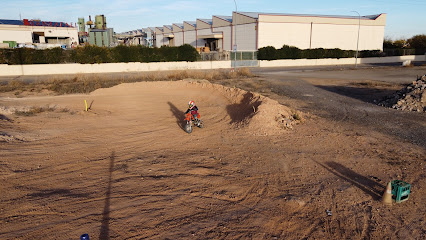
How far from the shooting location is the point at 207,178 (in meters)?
6.79

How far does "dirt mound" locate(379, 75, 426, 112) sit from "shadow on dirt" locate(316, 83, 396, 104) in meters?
1.33

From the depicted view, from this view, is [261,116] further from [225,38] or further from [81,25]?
[81,25]

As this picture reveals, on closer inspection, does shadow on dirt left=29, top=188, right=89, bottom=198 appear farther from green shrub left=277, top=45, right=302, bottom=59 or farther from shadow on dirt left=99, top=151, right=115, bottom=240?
green shrub left=277, top=45, right=302, bottom=59

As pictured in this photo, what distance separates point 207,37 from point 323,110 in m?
45.3

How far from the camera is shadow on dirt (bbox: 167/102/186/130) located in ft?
38.8

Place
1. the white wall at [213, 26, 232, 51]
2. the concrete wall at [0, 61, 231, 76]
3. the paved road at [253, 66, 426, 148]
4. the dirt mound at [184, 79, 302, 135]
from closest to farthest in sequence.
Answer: the dirt mound at [184, 79, 302, 135]
the paved road at [253, 66, 426, 148]
the concrete wall at [0, 61, 231, 76]
the white wall at [213, 26, 232, 51]

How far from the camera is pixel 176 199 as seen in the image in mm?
5793

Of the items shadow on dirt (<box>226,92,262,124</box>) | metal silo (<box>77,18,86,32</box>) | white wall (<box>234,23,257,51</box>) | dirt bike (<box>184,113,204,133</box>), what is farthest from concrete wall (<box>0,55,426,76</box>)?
metal silo (<box>77,18,86,32</box>)

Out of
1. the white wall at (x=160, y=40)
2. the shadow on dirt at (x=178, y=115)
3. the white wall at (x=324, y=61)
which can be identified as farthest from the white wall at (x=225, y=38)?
the shadow on dirt at (x=178, y=115)

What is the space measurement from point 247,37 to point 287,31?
656 cm

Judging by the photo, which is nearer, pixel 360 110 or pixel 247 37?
pixel 360 110

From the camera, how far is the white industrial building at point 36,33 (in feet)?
160

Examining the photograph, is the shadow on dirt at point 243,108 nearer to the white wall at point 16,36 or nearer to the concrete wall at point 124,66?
the concrete wall at point 124,66

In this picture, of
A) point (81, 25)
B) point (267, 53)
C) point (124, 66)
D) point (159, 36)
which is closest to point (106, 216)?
point (124, 66)
